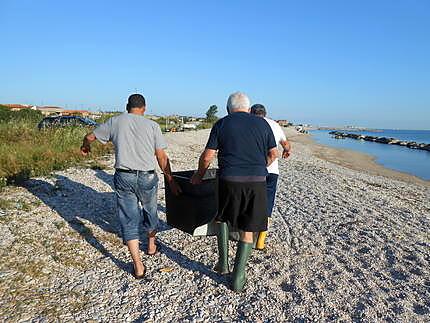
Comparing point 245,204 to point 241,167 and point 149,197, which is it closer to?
Result: point 241,167

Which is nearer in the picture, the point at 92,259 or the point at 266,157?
the point at 266,157

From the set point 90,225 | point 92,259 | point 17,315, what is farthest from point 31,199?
point 17,315

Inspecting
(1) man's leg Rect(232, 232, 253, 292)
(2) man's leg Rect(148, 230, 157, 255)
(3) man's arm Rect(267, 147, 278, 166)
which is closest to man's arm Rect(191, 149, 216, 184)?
(3) man's arm Rect(267, 147, 278, 166)

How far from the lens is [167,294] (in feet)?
10.8

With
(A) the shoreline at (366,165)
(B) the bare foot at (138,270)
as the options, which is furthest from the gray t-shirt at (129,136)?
(A) the shoreline at (366,165)

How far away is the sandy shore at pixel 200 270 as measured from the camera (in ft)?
10.00

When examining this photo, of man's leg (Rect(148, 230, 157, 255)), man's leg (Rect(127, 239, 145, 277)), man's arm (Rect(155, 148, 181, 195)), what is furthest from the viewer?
man's leg (Rect(148, 230, 157, 255))

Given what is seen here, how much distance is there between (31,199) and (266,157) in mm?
4740

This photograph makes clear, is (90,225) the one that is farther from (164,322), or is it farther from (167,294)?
Result: (164,322)

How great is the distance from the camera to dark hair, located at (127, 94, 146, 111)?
3.48 m

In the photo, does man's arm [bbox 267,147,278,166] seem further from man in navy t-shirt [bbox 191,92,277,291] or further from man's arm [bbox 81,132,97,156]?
man's arm [bbox 81,132,97,156]

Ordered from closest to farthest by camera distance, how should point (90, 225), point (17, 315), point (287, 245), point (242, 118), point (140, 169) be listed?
point (17, 315), point (242, 118), point (140, 169), point (287, 245), point (90, 225)

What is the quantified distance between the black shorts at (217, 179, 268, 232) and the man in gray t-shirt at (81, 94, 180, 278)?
2.77ft

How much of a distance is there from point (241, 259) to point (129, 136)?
1.71 meters
